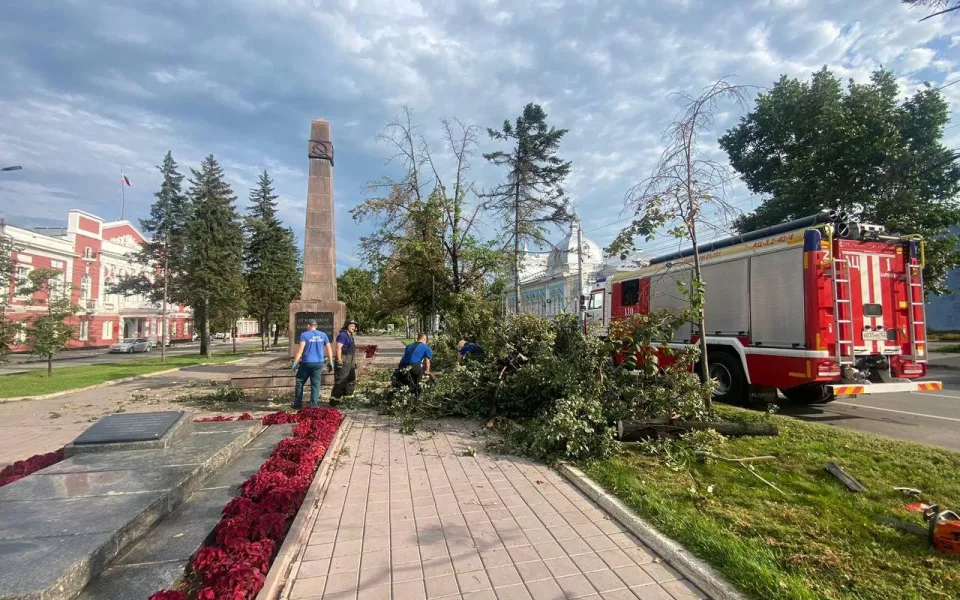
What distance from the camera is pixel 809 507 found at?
379 centimetres

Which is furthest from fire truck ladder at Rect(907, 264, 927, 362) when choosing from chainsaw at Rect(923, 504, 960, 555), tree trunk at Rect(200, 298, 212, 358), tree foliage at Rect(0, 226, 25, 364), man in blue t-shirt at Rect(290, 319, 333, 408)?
tree trunk at Rect(200, 298, 212, 358)

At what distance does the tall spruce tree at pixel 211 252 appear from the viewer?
27.5 m

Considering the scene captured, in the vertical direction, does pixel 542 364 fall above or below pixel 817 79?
below

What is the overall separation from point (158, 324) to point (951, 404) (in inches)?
Result: 2658

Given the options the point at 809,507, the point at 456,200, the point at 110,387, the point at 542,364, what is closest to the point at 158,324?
the point at 110,387

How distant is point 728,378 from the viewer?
8938 mm

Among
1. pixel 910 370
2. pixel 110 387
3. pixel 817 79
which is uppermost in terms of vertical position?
pixel 817 79

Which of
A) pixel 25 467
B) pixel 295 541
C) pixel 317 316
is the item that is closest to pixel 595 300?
pixel 317 316

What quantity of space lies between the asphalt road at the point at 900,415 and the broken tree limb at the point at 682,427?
240cm

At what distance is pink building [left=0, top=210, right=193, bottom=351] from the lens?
130 feet

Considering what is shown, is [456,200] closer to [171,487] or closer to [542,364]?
[542,364]

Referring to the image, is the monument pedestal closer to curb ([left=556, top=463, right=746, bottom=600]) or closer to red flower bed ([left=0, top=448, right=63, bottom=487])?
red flower bed ([left=0, top=448, right=63, bottom=487])

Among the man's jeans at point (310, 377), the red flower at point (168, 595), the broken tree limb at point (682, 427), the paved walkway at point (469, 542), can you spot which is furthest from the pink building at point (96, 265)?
the red flower at point (168, 595)

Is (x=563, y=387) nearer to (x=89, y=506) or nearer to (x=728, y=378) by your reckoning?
(x=728, y=378)
